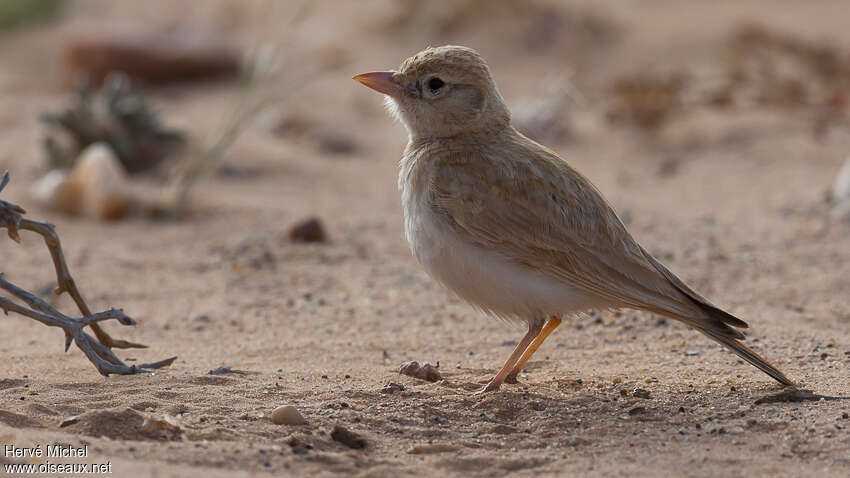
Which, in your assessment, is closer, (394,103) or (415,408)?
(415,408)

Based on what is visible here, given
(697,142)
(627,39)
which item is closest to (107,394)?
(697,142)

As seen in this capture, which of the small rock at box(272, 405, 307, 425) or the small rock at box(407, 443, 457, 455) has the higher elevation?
the small rock at box(272, 405, 307, 425)

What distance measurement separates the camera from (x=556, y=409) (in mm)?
4035

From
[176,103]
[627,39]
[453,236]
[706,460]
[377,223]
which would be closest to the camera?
[706,460]

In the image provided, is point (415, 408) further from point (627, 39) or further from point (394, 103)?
point (627, 39)

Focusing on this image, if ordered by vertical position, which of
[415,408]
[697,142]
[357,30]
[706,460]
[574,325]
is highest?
[357,30]

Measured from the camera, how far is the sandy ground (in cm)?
356

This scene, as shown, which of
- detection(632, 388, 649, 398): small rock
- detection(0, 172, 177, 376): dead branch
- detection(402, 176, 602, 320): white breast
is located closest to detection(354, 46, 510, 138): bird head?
detection(402, 176, 602, 320): white breast

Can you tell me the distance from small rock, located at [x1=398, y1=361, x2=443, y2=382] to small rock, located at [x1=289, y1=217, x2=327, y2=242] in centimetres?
269

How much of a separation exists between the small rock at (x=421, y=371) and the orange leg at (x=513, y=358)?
0.23 meters

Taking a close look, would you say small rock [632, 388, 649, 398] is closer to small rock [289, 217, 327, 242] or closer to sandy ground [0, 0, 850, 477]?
sandy ground [0, 0, 850, 477]

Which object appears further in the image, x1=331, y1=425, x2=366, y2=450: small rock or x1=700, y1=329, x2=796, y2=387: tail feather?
x1=700, y1=329, x2=796, y2=387: tail feather

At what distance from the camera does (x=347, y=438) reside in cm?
361

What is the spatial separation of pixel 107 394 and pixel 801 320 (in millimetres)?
3452
